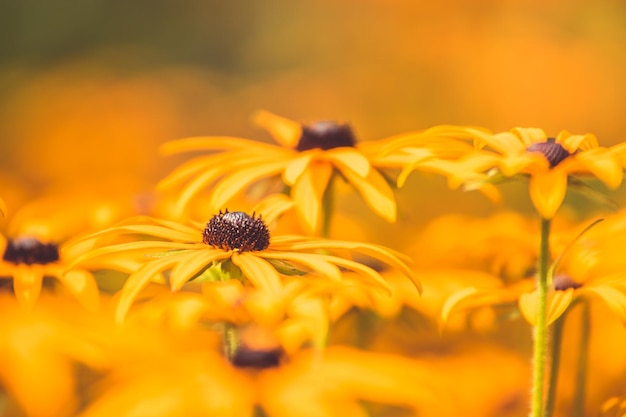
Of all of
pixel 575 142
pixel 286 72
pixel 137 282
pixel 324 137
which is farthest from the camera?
pixel 286 72

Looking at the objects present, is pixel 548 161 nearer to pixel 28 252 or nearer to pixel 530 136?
pixel 530 136

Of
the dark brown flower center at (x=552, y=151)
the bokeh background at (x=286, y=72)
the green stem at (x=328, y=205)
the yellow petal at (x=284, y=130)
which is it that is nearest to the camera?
the dark brown flower center at (x=552, y=151)

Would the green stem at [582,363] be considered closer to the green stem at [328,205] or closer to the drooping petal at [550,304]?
the drooping petal at [550,304]

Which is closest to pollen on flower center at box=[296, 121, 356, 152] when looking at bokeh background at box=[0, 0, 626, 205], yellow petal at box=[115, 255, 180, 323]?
yellow petal at box=[115, 255, 180, 323]

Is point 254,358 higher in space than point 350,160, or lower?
lower

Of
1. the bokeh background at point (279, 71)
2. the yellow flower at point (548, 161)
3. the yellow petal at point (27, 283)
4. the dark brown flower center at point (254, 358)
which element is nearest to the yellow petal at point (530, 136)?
the yellow flower at point (548, 161)

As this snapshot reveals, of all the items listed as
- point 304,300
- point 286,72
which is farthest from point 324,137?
point 286,72

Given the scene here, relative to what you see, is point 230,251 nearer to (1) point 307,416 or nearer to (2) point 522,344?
(1) point 307,416

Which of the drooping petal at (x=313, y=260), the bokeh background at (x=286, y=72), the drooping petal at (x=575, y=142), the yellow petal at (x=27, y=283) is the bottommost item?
the yellow petal at (x=27, y=283)
